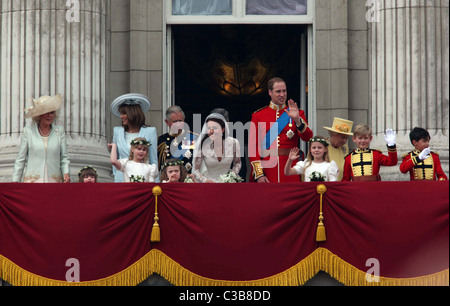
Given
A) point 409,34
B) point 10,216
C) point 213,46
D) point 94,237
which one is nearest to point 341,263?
point 94,237

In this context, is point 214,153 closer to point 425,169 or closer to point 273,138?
point 273,138

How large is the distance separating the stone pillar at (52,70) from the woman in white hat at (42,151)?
2.05m

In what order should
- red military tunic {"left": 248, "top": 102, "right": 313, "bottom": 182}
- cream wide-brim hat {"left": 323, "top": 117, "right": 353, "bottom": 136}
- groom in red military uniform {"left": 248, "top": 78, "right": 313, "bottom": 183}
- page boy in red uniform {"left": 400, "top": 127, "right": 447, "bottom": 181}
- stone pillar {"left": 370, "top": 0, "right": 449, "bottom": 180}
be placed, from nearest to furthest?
page boy in red uniform {"left": 400, "top": 127, "right": 447, "bottom": 181}
groom in red military uniform {"left": 248, "top": 78, "right": 313, "bottom": 183}
red military tunic {"left": 248, "top": 102, "right": 313, "bottom": 182}
cream wide-brim hat {"left": 323, "top": 117, "right": 353, "bottom": 136}
stone pillar {"left": 370, "top": 0, "right": 449, "bottom": 180}

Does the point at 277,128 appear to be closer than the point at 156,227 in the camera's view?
No

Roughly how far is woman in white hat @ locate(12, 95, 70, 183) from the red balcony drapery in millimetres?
930

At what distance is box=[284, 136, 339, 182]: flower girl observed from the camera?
15219 millimetres

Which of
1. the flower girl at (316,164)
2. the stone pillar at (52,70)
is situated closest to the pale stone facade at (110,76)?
the stone pillar at (52,70)

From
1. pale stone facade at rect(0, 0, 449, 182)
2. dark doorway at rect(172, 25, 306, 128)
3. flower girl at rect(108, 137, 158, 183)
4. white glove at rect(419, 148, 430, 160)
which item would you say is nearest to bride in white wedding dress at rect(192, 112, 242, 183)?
flower girl at rect(108, 137, 158, 183)

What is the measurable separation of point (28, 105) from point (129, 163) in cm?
292

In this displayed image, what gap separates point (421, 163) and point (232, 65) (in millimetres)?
10010

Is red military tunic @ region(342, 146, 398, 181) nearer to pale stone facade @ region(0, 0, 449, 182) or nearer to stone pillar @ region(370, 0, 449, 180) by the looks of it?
pale stone facade @ region(0, 0, 449, 182)

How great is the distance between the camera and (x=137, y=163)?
1548 cm

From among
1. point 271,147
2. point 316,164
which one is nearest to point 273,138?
point 271,147

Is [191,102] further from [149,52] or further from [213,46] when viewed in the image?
[149,52]
